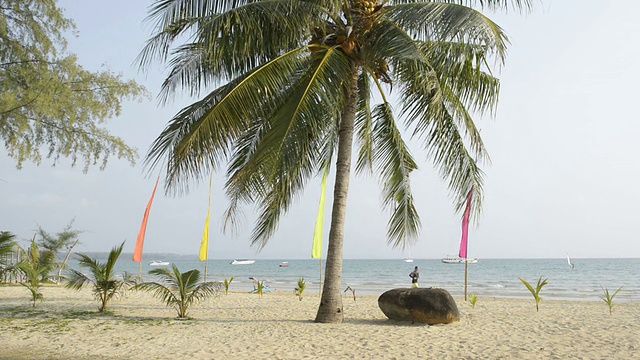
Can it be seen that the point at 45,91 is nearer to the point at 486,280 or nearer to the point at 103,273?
the point at 103,273

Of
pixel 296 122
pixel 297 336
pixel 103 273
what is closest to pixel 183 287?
pixel 103 273

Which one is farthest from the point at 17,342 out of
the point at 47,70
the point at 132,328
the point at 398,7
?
the point at 398,7

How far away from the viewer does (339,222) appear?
9383 millimetres

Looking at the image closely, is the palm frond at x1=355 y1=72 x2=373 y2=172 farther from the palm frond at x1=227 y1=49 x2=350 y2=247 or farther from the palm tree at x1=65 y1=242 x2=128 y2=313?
the palm tree at x1=65 y1=242 x2=128 y2=313

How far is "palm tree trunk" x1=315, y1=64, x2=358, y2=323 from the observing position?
9.27m

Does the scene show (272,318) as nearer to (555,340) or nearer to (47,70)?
(555,340)

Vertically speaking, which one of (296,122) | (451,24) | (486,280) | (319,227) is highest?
(451,24)

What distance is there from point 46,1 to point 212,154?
4.31 m

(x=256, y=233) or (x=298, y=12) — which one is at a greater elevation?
(x=298, y=12)

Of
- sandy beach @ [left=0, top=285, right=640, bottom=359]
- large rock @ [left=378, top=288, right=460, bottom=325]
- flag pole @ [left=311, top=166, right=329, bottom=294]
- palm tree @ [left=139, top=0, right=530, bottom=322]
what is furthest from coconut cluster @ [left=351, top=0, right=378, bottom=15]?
sandy beach @ [left=0, top=285, right=640, bottom=359]

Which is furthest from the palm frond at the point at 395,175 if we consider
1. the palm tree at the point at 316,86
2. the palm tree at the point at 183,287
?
the palm tree at the point at 183,287

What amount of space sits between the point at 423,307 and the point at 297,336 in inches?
102

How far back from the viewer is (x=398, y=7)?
8203 mm

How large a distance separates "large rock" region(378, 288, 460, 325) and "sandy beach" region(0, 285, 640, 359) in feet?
0.63
